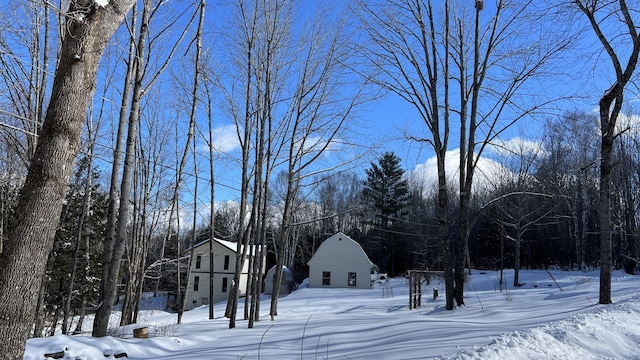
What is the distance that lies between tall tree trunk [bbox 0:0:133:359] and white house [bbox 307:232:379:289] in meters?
31.1

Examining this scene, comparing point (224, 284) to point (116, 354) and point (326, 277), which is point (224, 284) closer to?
point (326, 277)

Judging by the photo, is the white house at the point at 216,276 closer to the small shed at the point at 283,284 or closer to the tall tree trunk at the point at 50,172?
the small shed at the point at 283,284

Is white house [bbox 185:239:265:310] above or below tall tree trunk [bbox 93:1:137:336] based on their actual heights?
below

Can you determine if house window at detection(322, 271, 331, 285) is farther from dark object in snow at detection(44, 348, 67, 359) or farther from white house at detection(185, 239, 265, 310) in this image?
dark object in snow at detection(44, 348, 67, 359)

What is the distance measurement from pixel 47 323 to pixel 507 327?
26475 millimetres

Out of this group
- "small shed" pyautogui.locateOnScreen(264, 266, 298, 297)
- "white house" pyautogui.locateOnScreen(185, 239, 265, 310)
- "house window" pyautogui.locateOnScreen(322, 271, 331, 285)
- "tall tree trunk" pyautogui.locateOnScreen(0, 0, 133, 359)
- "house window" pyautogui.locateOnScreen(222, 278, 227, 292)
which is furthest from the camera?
"house window" pyautogui.locateOnScreen(222, 278, 227, 292)

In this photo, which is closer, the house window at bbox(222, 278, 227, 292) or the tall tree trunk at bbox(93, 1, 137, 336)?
the tall tree trunk at bbox(93, 1, 137, 336)

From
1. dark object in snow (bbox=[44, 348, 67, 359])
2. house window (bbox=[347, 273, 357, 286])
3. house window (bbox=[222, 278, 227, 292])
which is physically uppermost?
dark object in snow (bbox=[44, 348, 67, 359])

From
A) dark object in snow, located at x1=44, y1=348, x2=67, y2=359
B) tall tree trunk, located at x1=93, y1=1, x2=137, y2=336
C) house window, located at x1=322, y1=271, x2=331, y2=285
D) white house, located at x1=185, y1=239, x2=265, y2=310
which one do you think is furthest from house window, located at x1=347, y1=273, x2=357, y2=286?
dark object in snow, located at x1=44, y1=348, x2=67, y2=359

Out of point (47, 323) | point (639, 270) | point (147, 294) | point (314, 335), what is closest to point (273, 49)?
point (314, 335)

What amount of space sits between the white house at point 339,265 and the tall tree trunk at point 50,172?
1225 inches

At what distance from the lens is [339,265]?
33.8 meters

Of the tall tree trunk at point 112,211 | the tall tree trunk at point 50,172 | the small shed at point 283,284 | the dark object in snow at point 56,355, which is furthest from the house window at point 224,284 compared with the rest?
the tall tree trunk at point 50,172

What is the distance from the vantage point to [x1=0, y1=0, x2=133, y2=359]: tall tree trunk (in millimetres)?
2883
